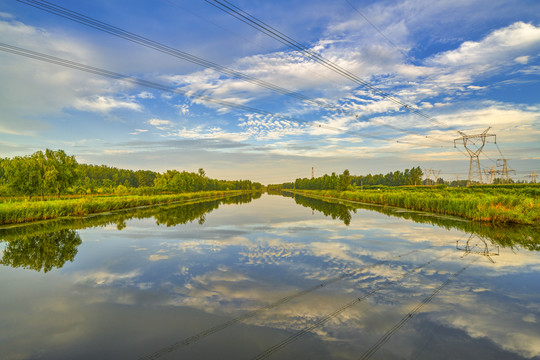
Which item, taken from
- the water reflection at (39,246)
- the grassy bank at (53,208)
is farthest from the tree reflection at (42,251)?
the grassy bank at (53,208)

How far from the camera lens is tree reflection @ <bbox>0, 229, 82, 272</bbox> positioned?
9.93m

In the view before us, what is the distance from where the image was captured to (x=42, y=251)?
11.6m

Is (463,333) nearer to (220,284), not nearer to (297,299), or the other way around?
(297,299)

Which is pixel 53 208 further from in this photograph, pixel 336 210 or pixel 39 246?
pixel 336 210

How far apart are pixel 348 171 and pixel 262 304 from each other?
243 ft

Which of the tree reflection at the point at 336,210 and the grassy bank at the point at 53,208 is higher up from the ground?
the grassy bank at the point at 53,208

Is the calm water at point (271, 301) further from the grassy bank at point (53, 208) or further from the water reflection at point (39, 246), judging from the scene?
the grassy bank at point (53, 208)

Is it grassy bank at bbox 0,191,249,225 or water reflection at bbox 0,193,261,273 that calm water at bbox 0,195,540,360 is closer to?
water reflection at bbox 0,193,261,273

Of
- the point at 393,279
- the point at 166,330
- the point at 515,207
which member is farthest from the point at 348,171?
the point at 166,330

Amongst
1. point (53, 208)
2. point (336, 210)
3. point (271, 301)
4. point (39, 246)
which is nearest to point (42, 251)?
A: point (39, 246)

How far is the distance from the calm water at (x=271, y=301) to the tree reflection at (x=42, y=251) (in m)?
0.09

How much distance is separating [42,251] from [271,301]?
1186 cm

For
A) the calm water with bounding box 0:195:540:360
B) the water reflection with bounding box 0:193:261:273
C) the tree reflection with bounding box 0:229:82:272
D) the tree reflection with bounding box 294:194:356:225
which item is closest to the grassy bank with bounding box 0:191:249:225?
the water reflection with bounding box 0:193:261:273

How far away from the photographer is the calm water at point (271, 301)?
4.61 m
